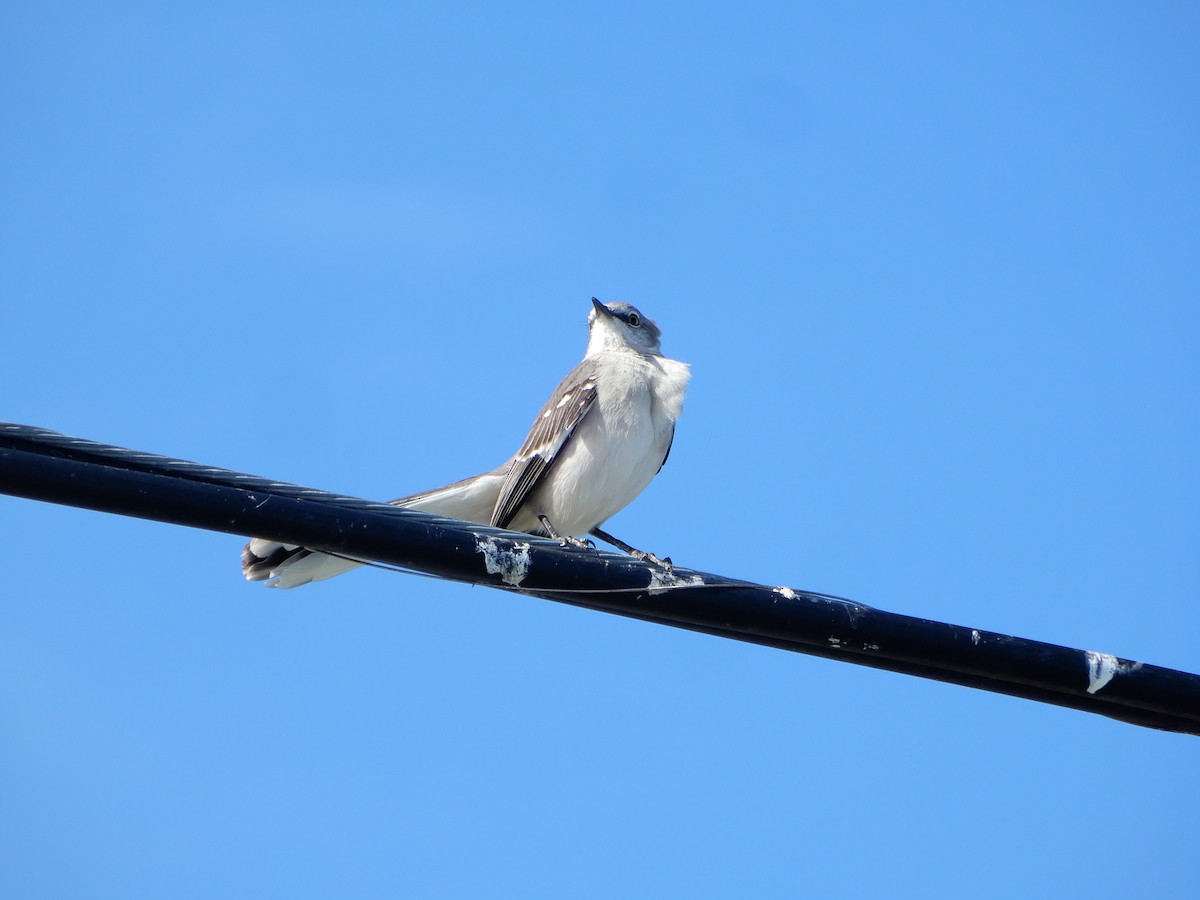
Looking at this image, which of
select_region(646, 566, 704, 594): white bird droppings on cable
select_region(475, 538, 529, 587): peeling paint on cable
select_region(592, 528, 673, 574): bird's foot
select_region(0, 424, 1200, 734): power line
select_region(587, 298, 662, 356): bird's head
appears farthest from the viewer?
select_region(587, 298, 662, 356): bird's head

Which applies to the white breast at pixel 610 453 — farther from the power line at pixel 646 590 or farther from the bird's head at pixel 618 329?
the power line at pixel 646 590

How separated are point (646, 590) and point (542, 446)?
331cm

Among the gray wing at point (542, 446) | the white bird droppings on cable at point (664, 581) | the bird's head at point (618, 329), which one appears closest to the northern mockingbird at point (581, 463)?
the gray wing at point (542, 446)

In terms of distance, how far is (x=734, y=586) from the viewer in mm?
4051

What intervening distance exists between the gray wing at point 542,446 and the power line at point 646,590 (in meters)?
3.04

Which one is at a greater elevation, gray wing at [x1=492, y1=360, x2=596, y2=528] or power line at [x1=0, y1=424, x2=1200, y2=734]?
gray wing at [x1=492, y1=360, x2=596, y2=528]

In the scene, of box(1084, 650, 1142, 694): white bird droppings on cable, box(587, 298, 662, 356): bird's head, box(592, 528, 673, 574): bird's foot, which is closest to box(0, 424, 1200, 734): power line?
box(1084, 650, 1142, 694): white bird droppings on cable

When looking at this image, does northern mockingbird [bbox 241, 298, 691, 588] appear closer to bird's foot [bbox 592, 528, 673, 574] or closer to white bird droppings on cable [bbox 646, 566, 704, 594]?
bird's foot [bbox 592, 528, 673, 574]

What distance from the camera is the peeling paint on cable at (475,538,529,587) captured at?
388cm

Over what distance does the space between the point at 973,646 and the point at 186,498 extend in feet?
8.26

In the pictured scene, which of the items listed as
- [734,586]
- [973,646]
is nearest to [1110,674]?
[973,646]

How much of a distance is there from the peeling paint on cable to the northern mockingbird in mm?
2874

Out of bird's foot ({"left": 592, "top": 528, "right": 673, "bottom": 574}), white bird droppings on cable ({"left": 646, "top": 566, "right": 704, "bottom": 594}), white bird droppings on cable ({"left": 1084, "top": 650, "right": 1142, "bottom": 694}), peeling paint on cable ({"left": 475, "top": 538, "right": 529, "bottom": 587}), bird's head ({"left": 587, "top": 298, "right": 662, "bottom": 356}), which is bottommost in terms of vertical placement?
peeling paint on cable ({"left": 475, "top": 538, "right": 529, "bottom": 587})

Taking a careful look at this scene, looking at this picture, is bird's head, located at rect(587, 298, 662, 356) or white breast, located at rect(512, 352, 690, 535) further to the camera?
bird's head, located at rect(587, 298, 662, 356)
